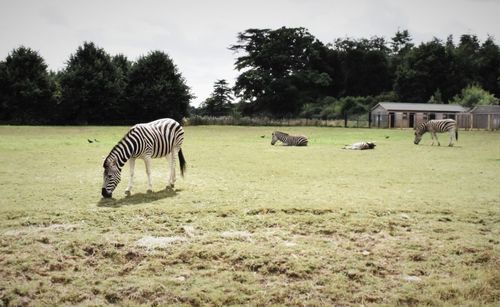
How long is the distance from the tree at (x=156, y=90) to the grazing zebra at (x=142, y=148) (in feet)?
147

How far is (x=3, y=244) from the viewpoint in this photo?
655cm

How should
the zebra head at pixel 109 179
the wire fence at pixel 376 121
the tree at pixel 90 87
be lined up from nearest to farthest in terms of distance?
the zebra head at pixel 109 179 → the tree at pixel 90 87 → the wire fence at pixel 376 121

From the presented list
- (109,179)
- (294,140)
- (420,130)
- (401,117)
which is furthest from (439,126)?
(401,117)

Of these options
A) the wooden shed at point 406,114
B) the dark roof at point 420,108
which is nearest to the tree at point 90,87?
the wooden shed at point 406,114

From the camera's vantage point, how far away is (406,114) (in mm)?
66062

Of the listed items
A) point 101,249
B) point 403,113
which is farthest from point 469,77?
point 101,249

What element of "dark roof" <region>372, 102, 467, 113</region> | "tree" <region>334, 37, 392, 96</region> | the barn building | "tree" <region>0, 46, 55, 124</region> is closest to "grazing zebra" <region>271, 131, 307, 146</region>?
"tree" <region>0, 46, 55, 124</region>

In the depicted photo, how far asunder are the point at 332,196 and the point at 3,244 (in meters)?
7.02

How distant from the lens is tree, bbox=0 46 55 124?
50781 mm

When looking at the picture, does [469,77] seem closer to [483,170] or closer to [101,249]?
[483,170]

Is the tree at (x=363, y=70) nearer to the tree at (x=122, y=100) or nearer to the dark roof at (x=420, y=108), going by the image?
the dark roof at (x=420, y=108)

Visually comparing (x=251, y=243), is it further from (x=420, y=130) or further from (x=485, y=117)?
(x=485, y=117)

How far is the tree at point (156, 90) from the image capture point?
56.2 m

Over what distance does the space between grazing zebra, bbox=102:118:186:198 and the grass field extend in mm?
469
